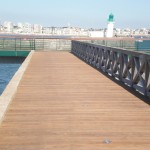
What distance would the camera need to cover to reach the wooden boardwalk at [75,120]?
17.5ft

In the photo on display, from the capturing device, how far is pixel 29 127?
6.13m

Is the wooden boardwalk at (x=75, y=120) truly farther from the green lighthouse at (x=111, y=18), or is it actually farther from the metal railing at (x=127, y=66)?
the green lighthouse at (x=111, y=18)

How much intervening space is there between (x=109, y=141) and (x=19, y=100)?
3.45 metres

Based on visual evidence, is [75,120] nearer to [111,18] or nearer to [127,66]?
[127,66]

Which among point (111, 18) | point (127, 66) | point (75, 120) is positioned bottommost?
point (75, 120)

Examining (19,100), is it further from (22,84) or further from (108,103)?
(22,84)

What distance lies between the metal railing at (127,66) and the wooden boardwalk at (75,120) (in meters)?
0.36

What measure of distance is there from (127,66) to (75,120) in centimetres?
458

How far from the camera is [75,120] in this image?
6.61 meters

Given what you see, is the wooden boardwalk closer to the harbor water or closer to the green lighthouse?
the harbor water

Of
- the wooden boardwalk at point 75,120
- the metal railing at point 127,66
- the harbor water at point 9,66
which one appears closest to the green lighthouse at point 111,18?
the harbor water at point 9,66

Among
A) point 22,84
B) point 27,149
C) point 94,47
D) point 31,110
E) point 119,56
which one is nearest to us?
point 27,149

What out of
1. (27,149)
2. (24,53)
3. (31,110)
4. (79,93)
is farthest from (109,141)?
(24,53)

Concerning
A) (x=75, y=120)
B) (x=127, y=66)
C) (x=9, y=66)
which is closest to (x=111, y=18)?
(x=9, y=66)
